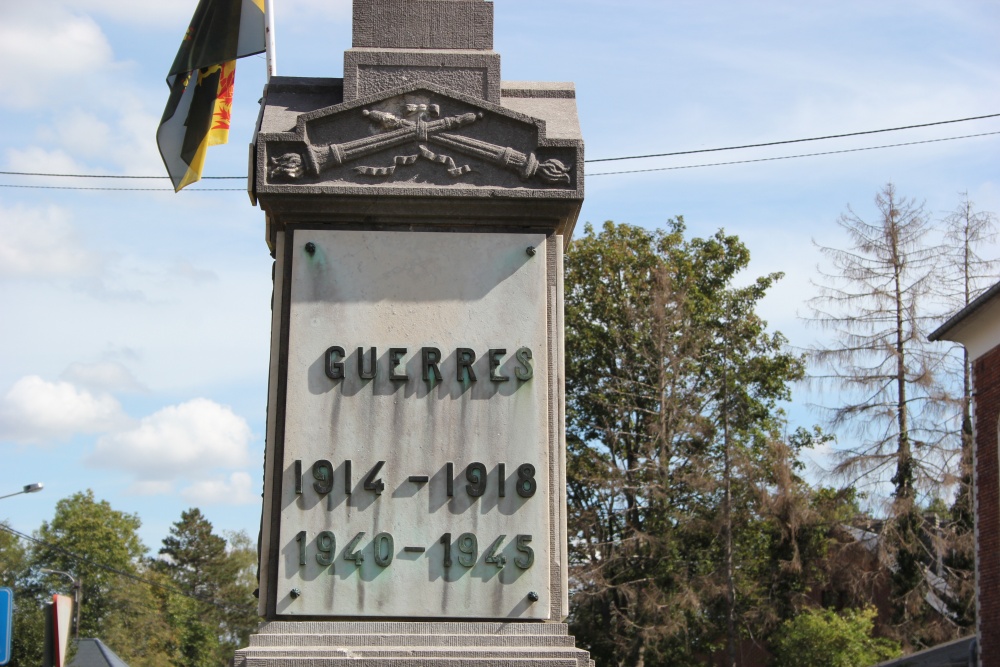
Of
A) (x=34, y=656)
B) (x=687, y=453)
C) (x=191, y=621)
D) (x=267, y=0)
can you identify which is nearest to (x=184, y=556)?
(x=191, y=621)

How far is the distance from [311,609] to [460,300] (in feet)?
5.59

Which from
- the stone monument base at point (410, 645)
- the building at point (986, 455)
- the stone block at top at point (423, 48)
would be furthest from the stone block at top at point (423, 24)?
the building at point (986, 455)

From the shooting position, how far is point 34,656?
55.4 metres

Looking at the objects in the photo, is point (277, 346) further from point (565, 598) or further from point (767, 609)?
point (767, 609)

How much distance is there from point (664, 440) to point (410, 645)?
2870 cm

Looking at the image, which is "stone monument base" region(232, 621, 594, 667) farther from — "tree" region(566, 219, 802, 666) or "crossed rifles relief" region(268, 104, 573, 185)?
"tree" region(566, 219, 802, 666)

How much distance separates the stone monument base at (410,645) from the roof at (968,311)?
17.0 metres

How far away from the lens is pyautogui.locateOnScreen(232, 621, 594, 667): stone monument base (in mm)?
5895

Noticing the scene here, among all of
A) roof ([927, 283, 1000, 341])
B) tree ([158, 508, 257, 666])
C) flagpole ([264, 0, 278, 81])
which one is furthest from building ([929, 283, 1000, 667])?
tree ([158, 508, 257, 666])

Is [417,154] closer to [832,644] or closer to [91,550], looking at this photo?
[832,644]

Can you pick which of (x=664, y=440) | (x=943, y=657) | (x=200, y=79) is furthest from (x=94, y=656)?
(x=200, y=79)

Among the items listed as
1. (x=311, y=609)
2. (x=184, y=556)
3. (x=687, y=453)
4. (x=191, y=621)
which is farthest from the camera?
(x=184, y=556)

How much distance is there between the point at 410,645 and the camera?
6.03 metres

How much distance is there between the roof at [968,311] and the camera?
70.0 feet
